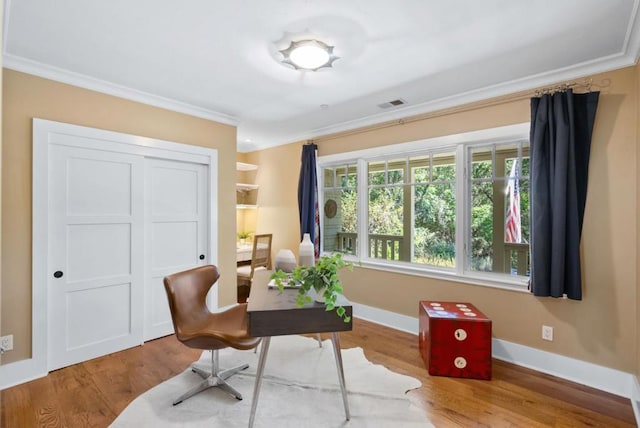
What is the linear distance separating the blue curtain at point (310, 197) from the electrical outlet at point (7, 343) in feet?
10.2

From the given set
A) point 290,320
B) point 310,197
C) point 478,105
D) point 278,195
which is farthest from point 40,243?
point 478,105

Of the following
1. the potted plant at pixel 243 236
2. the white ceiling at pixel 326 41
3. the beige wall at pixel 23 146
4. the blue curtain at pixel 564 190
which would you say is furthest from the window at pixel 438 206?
the beige wall at pixel 23 146

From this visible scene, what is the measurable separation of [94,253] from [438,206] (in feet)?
11.5

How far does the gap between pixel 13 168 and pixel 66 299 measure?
1166mm

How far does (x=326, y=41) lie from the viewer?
2314 millimetres

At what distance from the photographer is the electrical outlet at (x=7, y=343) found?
253cm

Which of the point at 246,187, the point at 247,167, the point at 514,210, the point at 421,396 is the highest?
→ the point at 247,167

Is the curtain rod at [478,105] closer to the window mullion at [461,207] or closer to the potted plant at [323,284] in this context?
the window mullion at [461,207]

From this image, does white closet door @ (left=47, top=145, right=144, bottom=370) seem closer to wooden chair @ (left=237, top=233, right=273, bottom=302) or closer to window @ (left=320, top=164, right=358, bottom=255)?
→ wooden chair @ (left=237, top=233, right=273, bottom=302)

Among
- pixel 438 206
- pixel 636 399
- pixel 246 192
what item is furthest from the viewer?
pixel 246 192

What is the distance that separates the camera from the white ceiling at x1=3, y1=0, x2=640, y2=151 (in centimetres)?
198

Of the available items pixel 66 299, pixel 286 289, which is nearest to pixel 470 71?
pixel 286 289

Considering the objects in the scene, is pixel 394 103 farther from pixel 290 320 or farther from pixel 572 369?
pixel 572 369

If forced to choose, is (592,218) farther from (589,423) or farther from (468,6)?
(468,6)
